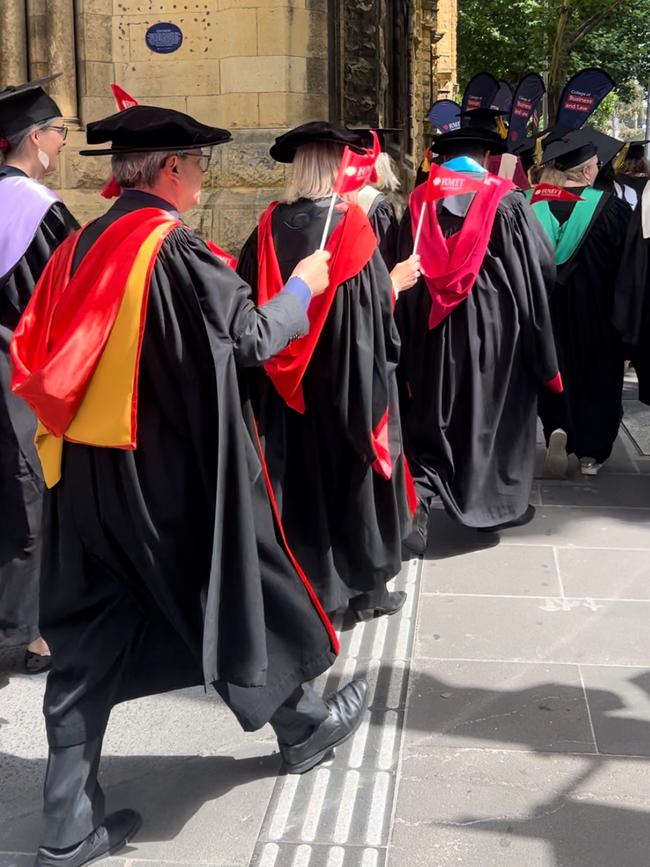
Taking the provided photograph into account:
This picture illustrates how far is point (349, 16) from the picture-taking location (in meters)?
10.2

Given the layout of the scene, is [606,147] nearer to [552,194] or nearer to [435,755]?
[552,194]

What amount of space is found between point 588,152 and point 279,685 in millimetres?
4403

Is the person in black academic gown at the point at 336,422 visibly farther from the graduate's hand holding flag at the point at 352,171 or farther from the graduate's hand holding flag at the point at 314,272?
the graduate's hand holding flag at the point at 314,272

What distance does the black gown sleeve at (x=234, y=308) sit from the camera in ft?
8.89

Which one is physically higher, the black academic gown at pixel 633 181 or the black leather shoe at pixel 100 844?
the black academic gown at pixel 633 181

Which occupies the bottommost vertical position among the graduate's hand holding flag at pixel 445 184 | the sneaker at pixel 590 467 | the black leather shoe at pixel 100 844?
the sneaker at pixel 590 467

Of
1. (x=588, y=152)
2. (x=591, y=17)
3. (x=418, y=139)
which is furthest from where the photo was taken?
(x=591, y=17)

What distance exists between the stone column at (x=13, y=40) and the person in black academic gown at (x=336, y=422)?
6095 mm

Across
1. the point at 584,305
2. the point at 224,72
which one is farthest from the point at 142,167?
the point at 224,72

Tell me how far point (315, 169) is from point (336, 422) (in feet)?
3.06

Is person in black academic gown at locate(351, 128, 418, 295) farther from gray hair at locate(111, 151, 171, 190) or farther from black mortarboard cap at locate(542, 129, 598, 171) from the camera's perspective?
gray hair at locate(111, 151, 171, 190)

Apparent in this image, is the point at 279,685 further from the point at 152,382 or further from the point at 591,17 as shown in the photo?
the point at 591,17

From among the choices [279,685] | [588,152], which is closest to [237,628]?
[279,685]

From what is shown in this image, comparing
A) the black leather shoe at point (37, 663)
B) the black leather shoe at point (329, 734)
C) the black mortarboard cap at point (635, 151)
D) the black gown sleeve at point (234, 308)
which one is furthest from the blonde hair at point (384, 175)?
the black mortarboard cap at point (635, 151)
